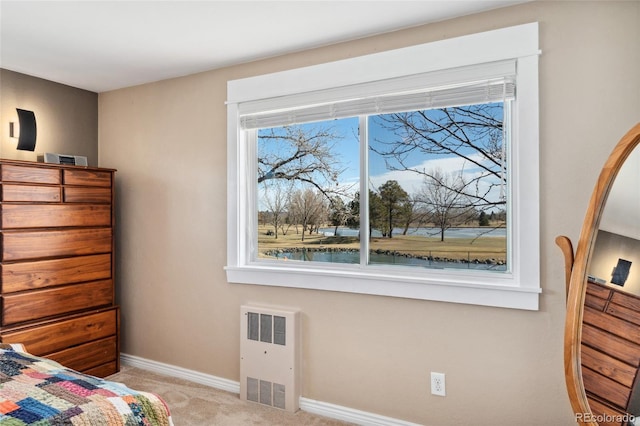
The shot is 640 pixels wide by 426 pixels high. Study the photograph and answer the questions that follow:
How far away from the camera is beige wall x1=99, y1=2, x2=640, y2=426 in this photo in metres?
2.11

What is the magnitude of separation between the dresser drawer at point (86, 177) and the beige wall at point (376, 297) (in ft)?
0.94

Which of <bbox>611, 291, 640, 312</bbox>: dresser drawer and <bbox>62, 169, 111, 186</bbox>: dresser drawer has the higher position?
<bbox>62, 169, 111, 186</bbox>: dresser drawer

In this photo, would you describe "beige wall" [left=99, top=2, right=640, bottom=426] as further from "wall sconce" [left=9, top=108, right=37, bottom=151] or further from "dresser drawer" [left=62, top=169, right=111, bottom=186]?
"wall sconce" [left=9, top=108, right=37, bottom=151]

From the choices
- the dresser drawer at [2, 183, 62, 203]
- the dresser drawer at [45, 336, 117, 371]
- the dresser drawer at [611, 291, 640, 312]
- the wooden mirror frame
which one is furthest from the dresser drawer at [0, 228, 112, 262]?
the dresser drawer at [611, 291, 640, 312]

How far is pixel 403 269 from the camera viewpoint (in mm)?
2635

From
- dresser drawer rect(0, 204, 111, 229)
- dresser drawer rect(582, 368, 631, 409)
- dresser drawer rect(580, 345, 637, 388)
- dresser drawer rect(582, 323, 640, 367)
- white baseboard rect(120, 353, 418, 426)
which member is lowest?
white baseboard rect(120, 353, 418, 426)

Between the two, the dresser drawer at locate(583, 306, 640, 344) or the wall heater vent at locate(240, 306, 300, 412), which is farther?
the wall heater vent at locate(240, 306, 300, 412)

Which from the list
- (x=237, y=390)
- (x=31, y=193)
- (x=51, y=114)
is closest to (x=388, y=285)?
(x=237, y=390)

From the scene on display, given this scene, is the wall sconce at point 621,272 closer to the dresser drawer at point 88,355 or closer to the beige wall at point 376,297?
the beige wall at point 376,297

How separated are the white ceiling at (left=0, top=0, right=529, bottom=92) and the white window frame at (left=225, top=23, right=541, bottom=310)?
0.59ft

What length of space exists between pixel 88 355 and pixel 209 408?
1.11m

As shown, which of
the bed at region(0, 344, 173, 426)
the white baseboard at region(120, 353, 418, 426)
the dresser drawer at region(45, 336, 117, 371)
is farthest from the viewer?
the dresser drawer at region(45, 336, 117, 371)

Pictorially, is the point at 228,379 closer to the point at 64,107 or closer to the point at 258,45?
the point at 258,45

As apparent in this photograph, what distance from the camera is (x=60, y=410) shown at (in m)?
1.56
